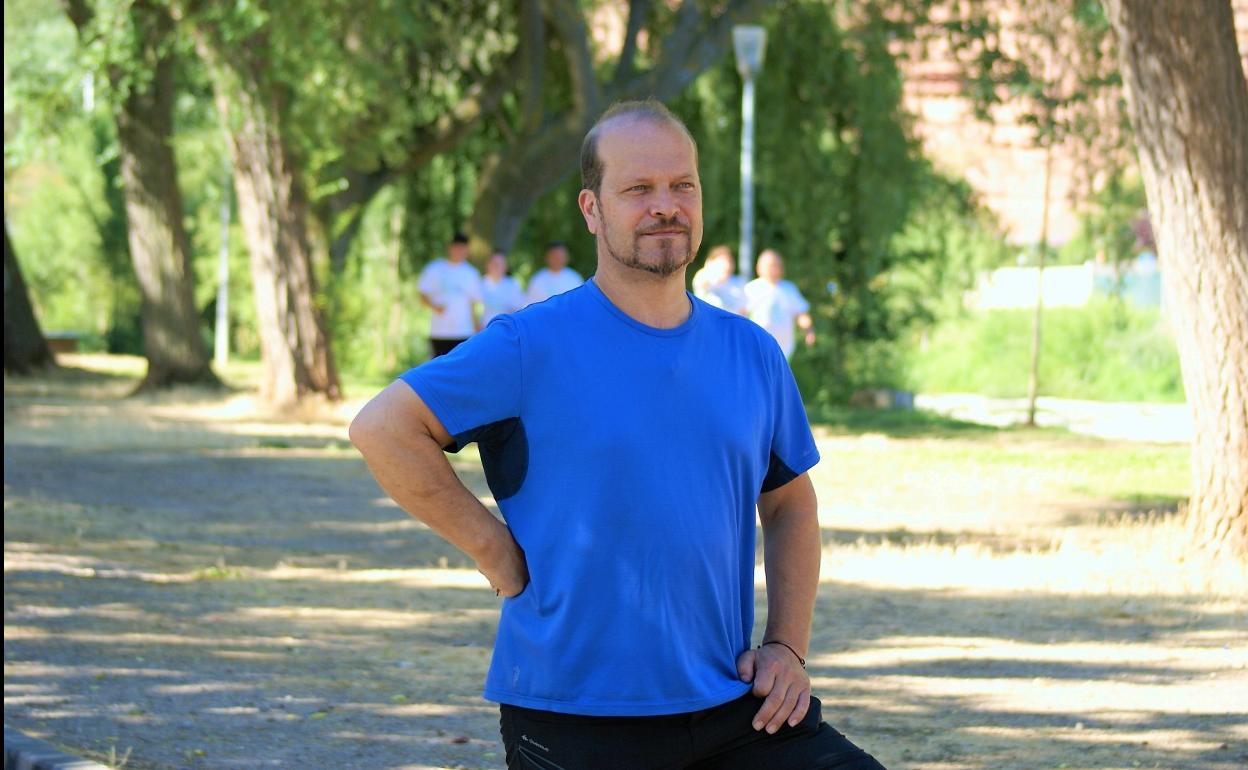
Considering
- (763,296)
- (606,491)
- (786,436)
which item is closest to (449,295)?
(763,296)

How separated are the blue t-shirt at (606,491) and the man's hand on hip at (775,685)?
0.04m

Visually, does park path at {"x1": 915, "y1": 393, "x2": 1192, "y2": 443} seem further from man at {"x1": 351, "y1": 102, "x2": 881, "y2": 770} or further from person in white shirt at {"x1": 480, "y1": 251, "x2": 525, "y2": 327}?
man at {"x1": 351, "y1": 102, "x2": 881, "y2": 770}

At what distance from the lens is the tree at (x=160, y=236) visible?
2500cm

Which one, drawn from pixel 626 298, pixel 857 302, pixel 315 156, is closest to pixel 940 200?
pixel 857 302

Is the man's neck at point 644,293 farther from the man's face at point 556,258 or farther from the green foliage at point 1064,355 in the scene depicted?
the green foliage at point 1064,355

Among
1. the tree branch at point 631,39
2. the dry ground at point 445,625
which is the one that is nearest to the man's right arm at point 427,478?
the dry ground at point 445,625

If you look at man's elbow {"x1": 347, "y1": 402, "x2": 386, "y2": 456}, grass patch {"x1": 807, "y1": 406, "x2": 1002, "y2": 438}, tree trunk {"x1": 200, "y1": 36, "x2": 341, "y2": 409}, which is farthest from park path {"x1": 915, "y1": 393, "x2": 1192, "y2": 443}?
man's elbow {"x1": 347, "y1": 402, "x2": 386, "y2": 456}

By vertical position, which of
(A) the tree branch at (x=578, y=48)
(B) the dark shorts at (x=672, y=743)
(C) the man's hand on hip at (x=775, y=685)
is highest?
(A) the tree branch at (x=578, y=48)

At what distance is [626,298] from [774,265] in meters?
16.8

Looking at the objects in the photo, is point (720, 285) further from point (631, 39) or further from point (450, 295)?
point (631, 39)

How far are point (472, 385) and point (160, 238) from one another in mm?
22969

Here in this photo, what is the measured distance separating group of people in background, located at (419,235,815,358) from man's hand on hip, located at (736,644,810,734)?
51.0ft

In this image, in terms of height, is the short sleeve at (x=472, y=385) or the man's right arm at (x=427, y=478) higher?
the short sleeve at (x=472, y=385)

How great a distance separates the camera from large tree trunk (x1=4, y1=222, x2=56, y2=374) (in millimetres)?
28828
